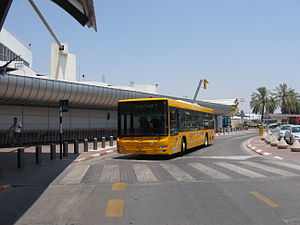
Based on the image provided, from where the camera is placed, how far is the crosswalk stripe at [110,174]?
10.1 m

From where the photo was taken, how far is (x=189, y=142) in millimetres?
18859

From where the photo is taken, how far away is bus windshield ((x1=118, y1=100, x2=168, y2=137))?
15.2 metres

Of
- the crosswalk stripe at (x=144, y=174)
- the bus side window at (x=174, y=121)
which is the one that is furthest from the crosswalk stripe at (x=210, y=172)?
the bus side window at (x=174, y=121)

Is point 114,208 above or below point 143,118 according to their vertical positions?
below

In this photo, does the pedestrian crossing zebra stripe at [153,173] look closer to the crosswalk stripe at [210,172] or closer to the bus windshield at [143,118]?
the crosswalk stripe at [210,172]

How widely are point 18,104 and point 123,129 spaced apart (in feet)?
43.5

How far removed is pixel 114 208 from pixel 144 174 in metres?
4.49

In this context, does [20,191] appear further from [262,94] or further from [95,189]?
[262,94]

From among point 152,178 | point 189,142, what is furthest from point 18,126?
point 152,178

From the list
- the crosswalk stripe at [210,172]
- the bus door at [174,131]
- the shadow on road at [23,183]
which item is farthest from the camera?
the bus door at [174,131]

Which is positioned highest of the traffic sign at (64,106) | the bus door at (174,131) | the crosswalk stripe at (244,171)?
the traffic sign at (64,106)

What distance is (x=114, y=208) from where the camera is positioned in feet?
21.9

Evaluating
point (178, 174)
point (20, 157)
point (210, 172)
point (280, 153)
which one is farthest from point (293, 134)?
point (20, 157)

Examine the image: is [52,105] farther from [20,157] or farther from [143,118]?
[20,157]
